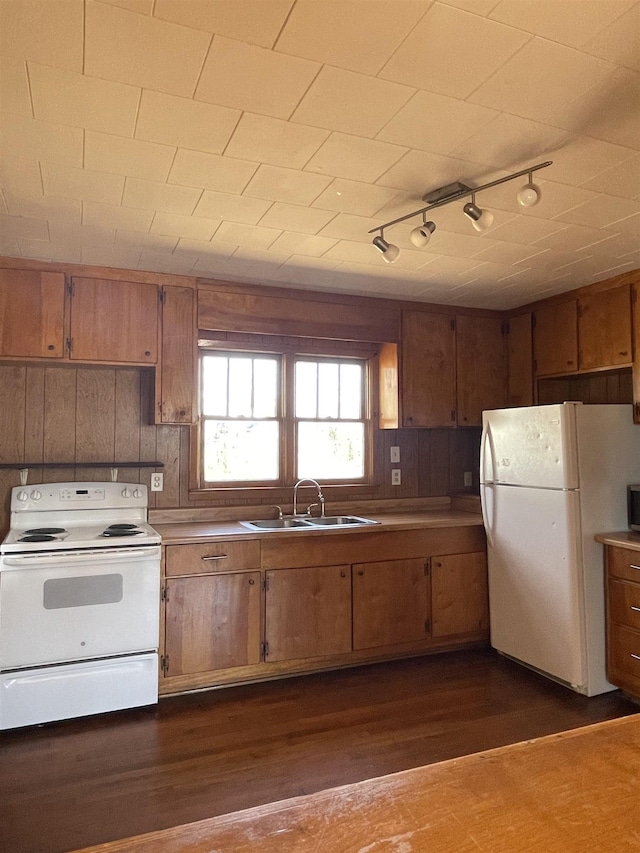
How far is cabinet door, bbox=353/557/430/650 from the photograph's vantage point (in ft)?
11.3

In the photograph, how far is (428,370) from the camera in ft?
13.3

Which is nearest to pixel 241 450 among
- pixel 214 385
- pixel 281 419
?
pixel 281 419

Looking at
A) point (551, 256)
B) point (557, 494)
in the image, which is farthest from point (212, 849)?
point (551, 256)

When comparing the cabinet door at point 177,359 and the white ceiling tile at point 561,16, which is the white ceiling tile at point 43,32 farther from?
the cabinet door at point 177,359

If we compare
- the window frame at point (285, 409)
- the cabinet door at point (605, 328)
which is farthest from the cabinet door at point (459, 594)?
the cabinet door at point (605, 328)

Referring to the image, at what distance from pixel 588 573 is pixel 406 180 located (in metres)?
2.24

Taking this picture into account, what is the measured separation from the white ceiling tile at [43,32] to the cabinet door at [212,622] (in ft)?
7.76

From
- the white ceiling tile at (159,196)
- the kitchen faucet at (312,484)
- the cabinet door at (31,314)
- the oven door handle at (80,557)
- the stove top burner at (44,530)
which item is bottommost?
the oven door handle at (80,557)

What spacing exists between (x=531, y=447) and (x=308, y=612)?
5.25 ft

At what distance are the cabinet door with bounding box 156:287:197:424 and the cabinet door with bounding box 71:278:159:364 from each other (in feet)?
0.21

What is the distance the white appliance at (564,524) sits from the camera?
3.08 metres

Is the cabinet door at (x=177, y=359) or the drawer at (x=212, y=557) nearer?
the drawer at (x=212, y=557)

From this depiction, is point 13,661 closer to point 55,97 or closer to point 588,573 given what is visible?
point 55,97

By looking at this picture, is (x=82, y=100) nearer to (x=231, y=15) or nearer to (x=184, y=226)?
(x=231, y=15)
